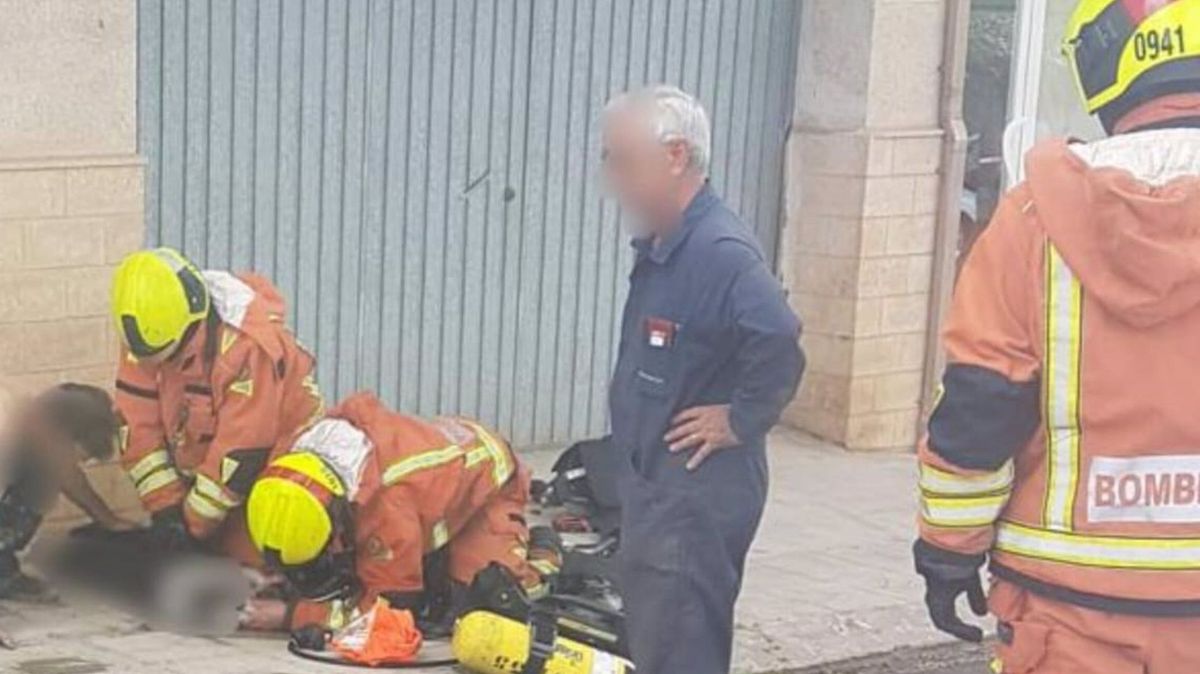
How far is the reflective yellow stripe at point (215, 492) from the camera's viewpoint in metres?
6.38

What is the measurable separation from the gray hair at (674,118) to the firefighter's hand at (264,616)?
2012 millimetres

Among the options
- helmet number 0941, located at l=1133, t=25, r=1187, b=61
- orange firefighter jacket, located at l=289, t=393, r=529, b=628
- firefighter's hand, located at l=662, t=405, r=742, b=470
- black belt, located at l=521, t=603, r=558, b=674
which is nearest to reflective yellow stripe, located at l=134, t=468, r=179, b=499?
orange firefighter jacket, located at l=289, t=393, r=529, b=628

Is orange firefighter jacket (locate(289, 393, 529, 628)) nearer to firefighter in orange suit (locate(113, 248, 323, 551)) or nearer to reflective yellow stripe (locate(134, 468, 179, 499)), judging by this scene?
firefighter in orange suit (locate(113, 248, 323, 551))

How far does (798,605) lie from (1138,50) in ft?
12.0

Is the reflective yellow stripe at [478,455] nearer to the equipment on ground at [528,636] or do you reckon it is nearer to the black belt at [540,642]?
the equipment on ground at [528,636]

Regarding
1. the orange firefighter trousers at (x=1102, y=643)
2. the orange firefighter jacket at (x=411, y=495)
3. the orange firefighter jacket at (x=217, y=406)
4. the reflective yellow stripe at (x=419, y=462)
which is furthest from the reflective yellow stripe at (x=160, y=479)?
the orange firefighter trousers at (x=1102, y=643)

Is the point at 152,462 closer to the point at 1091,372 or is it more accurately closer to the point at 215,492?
the point at 215,492

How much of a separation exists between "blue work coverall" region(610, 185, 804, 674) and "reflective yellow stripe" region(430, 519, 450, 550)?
1.37 metres

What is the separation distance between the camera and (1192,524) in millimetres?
3771

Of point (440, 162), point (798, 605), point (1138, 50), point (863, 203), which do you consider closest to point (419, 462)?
point (798, 605)

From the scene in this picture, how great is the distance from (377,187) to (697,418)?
339 centimetres

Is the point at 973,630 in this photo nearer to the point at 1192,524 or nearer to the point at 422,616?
the point at 1192,524

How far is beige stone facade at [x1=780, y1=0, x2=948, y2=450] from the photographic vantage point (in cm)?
938

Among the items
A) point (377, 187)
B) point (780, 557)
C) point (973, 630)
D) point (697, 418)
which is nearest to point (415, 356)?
point (377, 187)
